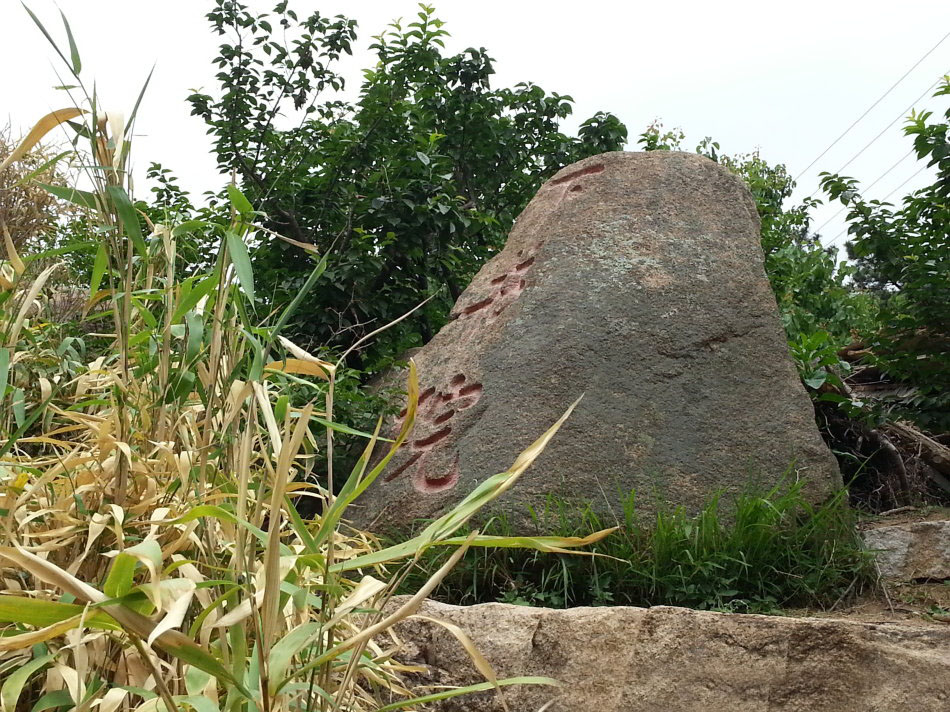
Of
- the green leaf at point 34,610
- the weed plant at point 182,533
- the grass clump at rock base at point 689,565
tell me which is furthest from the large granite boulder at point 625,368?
the green leaf at point 34,610

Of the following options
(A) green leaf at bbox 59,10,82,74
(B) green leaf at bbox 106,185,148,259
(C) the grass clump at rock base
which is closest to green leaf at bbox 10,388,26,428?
(B) green leaf at bbox 106,185,148,259

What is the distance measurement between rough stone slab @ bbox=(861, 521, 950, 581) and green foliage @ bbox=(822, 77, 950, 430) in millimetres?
694

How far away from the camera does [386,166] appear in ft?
16.4

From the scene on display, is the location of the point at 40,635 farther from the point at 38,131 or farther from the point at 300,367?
the point at 38,131

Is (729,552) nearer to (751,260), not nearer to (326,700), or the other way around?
(751,260)

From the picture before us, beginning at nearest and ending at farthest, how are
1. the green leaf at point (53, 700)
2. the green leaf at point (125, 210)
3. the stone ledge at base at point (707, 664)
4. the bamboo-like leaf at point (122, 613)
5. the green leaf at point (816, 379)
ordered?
the bamboo-like leaf at point (122, 613), the green leaf at point (53, 700), the green leaf at point (125, 210), the stone ledge at base at point (707, 664), the green leaf at point (816, 379)

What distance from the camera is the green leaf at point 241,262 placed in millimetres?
1367

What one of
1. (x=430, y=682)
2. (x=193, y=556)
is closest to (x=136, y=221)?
(x=193, y=556)

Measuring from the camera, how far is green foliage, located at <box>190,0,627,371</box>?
4.80 meters

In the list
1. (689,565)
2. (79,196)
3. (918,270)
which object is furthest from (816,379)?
(79,196)

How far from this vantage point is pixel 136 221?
1.42 m

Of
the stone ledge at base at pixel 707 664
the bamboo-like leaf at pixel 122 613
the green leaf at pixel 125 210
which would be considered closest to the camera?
the bamboo-like leaf at pixel 122 613

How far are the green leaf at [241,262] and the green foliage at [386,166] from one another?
2913 millimetres

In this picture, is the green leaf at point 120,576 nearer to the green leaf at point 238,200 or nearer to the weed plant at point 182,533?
the weed plant at point 182,533
